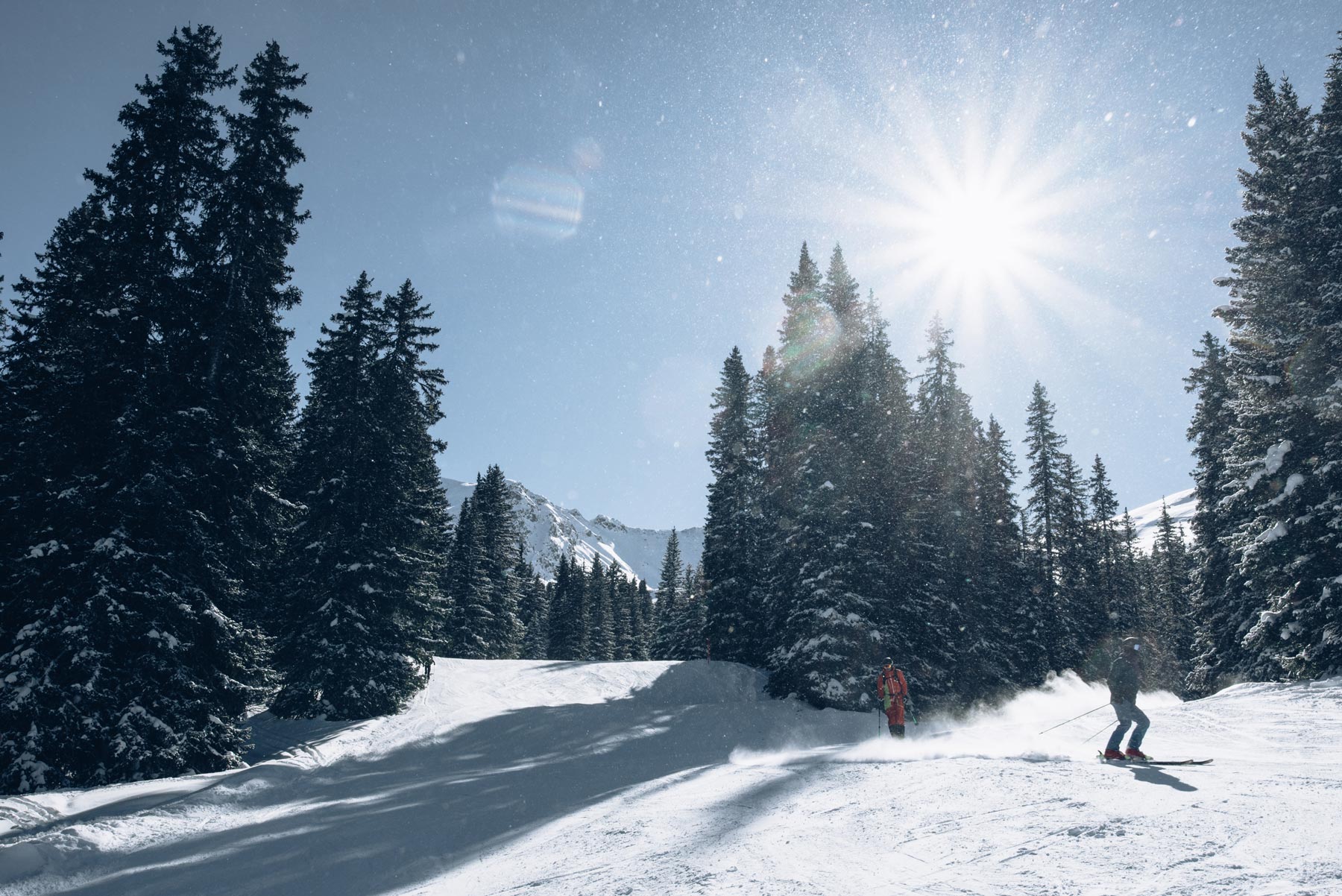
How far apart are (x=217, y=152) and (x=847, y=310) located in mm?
23603

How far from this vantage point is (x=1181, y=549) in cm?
5378

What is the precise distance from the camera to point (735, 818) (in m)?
8.56

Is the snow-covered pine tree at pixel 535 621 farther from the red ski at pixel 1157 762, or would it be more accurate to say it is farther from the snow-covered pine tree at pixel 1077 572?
the red ski at pixel 1157 762

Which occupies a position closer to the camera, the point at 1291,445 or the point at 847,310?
the point at 1291,445

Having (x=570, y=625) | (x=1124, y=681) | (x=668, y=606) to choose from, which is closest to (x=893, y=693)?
(x=1124, y=681)

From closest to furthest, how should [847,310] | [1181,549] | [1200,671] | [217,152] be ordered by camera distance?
[217,152], [1200,671], [847,310], [1181,549]

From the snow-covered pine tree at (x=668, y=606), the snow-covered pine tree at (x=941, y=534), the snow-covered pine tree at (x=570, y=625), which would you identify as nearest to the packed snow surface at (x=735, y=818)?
the snow-covered pine tree at (x=941, y=534)

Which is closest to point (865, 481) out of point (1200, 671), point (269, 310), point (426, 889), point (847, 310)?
point (847, 310)

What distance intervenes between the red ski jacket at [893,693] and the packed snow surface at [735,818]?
152 centimetres

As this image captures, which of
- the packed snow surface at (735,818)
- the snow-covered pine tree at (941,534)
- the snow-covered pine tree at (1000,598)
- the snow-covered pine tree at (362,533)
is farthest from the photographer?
the snow-covered pine tree at (1000,598)

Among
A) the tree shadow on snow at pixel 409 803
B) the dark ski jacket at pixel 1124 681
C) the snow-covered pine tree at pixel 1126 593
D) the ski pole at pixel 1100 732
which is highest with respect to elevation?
the snow-covered pine tree at pixel 1126 593

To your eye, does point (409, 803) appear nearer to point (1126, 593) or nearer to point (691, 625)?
point (691, 625)

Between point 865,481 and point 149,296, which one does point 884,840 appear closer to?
point 149,296

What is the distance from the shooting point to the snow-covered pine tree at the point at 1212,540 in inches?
1024
